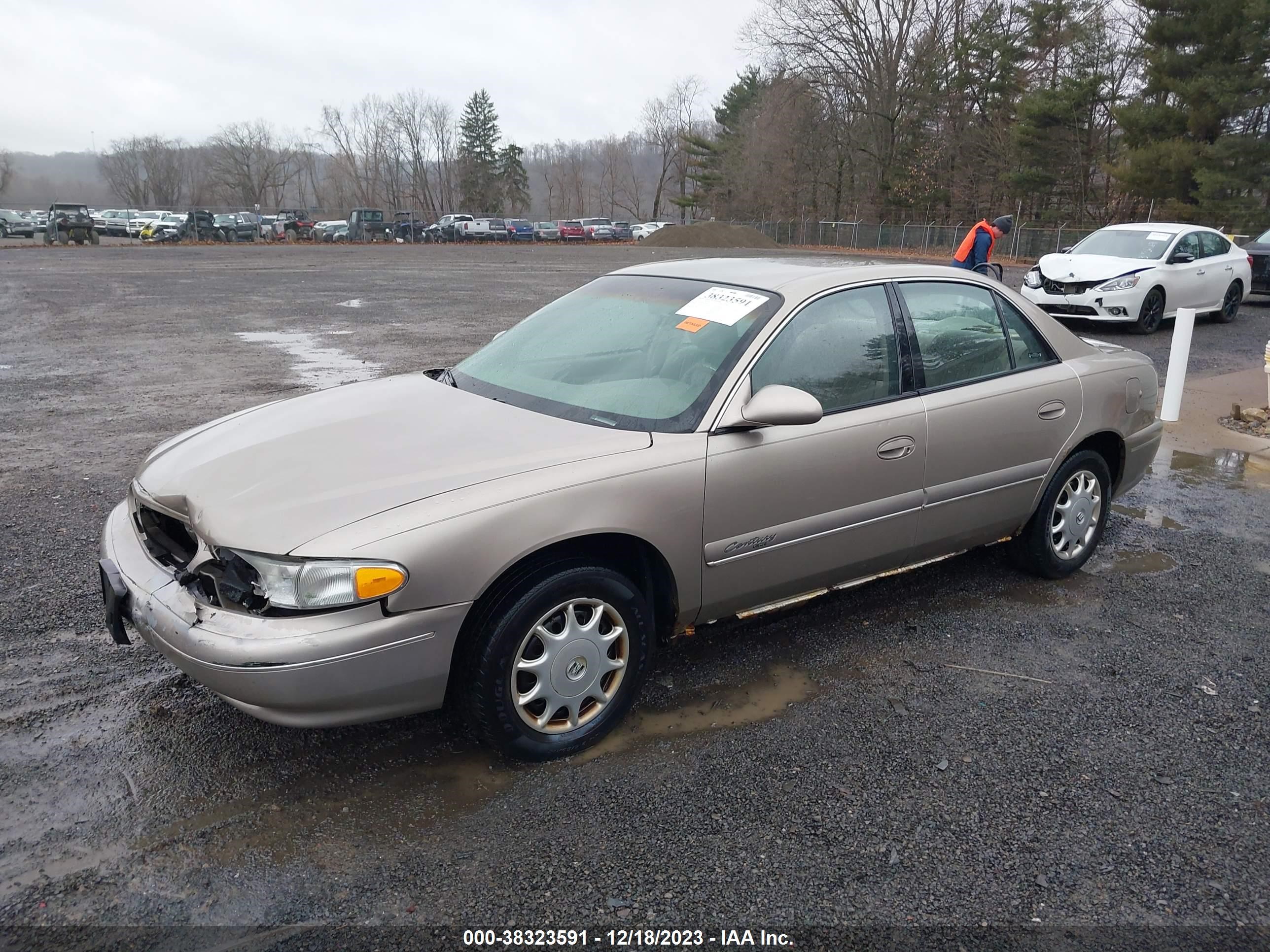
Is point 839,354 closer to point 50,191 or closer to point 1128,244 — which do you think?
point 1128,244

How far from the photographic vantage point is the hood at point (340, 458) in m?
2.77

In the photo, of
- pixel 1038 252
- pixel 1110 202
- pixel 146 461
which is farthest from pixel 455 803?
→ pixel 1110 202

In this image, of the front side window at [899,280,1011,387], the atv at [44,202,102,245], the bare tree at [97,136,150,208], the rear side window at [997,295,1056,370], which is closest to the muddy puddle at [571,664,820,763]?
the front side window at [899,280,1011,387]

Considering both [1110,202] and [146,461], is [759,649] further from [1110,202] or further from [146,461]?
[1110,202]

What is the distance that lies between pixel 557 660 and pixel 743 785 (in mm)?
739

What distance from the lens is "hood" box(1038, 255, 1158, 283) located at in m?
13.4

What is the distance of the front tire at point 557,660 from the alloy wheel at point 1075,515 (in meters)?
2.54

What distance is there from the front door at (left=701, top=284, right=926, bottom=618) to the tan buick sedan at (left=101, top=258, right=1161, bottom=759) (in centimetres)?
1

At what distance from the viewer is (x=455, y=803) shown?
2867 millimetres

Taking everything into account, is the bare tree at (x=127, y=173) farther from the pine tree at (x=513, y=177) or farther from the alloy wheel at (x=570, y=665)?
the alloy wheel at (x=570, y=665)

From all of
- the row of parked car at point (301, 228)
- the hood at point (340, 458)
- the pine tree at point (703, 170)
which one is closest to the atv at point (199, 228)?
the row of parked car at point (301, 228)

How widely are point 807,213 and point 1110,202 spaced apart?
19619 millimetres

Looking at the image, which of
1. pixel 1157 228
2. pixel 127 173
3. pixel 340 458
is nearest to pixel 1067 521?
pixel 340 458

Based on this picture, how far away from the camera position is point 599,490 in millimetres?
2988
